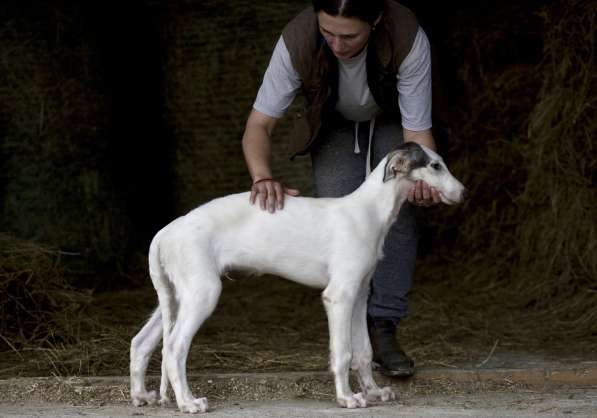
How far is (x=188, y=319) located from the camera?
4211mm

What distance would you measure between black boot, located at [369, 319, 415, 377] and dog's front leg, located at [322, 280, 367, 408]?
522 millimetres

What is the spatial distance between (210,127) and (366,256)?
14.3 feet

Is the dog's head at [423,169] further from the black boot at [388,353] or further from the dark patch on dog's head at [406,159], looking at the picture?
the black boot at [388,353]

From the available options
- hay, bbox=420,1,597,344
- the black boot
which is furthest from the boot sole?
hay, bbox=420,1,597,344

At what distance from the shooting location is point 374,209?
4500 mm

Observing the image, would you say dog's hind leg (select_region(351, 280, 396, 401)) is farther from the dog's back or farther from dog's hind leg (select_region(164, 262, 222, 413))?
dog's hind leg (select_region(164, 262, 222, 413))

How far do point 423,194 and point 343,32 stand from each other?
2.60 ft

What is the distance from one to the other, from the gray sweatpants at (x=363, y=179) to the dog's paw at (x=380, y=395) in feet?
1.46

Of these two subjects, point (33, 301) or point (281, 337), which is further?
point (281, 337)

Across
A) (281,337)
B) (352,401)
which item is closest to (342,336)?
(352,401)

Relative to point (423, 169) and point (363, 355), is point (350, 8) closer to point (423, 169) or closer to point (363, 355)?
point (423, 169)

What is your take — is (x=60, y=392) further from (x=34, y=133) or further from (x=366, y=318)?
(x=34, y=133)

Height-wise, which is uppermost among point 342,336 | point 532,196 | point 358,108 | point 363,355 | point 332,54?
point 332,54

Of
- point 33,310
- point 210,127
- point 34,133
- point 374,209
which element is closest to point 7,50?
point 34,133
